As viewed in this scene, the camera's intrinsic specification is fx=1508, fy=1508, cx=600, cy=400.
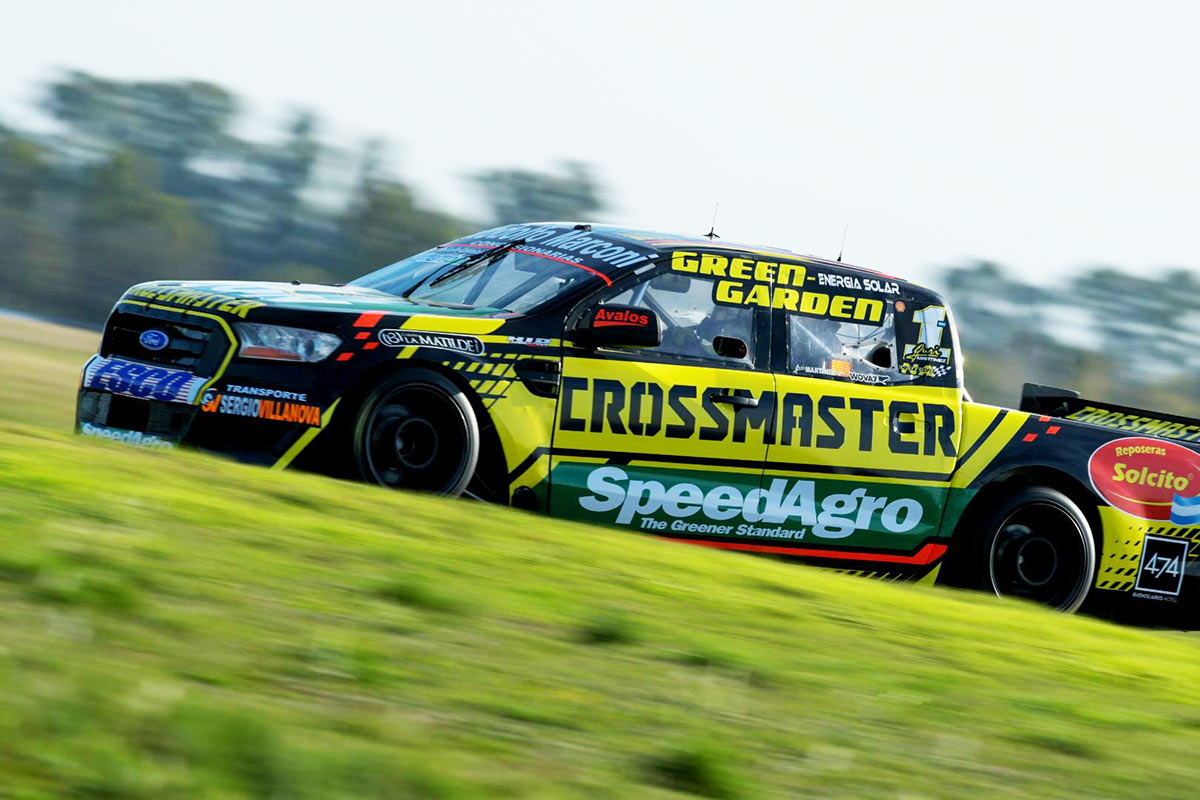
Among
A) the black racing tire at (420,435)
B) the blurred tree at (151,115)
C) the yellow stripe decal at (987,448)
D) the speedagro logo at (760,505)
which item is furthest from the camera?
the blurred tree at (151,115)

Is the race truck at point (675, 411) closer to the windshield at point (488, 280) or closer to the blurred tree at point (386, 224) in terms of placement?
the windshield at point (488, 280)

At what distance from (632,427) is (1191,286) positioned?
203ft

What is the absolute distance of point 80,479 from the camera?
17.1ft

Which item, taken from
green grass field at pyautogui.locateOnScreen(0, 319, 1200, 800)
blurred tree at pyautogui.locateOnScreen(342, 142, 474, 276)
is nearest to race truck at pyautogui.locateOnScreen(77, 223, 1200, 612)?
green grass field at pyautogui.locateOnScreen(0, 319, 1200, 800)

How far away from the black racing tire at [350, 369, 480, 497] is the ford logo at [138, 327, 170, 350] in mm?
1006

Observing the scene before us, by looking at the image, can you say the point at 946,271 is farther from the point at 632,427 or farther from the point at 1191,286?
the point at 632,427

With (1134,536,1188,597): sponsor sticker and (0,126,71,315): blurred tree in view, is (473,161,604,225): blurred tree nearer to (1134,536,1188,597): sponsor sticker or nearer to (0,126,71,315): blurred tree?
(0,126,71,315): blurred tree

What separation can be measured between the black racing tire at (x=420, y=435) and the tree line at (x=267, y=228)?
99.5 ft

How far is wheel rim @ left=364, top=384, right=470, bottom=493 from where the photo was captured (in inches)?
263

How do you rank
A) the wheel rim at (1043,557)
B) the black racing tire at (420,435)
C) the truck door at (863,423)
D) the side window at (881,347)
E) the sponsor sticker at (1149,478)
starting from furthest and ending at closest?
the sponsor sticker at (1149,478)
the wheel rim at (1043,557)
the side window at (881,347)
the truck door at (863,423)
the black racing tire at (420,435)

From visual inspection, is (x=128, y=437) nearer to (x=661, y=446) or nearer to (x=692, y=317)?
(x=661, y=446)

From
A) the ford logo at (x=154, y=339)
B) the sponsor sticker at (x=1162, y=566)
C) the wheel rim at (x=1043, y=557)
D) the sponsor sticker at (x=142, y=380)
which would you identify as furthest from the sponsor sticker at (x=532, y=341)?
the sponsor sticker at (x=1162, y=566)

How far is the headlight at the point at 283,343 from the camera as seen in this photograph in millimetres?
6602

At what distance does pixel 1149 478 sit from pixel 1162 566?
49 centimetres
